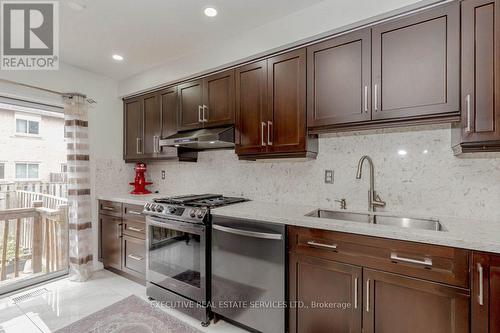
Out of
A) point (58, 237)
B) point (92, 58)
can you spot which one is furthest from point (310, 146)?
point (58, 237)

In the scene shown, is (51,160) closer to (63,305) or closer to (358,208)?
(63,305)

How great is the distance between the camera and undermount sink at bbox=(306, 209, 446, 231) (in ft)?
5.86

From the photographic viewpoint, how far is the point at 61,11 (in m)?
1.97

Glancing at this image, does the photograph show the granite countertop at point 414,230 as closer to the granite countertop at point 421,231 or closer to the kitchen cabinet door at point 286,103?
the granite countertop at point 421,231

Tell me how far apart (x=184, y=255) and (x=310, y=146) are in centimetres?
148

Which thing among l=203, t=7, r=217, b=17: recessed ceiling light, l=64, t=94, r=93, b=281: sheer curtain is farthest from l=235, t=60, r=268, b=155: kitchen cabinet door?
l=64, t=94, r=93, b=281: sheer curtain

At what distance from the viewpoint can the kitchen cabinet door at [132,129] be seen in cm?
331

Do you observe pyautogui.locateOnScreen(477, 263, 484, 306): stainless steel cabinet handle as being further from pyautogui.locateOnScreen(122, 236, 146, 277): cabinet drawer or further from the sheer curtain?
the sheer curtain

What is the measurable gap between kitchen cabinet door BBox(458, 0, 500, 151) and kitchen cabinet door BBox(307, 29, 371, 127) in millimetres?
516

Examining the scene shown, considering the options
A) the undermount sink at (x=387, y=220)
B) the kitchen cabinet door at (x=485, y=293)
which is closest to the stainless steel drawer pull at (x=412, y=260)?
the kitchen cabinet door at (x=485, y=293)

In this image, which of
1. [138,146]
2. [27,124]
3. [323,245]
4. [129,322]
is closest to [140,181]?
[138,146]

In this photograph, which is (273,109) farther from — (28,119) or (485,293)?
(28,119)

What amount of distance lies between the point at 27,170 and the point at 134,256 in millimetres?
1533

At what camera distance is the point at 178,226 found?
2256 millimetres
